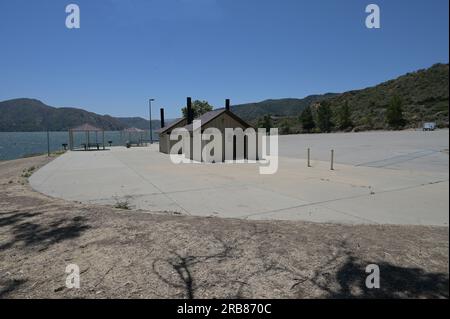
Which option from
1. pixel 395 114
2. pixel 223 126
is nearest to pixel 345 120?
pixel 395 114

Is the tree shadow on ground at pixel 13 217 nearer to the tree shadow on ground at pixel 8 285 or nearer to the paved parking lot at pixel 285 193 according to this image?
the paved parking lot at pixel 285 193

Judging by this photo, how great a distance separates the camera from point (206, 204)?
7605 millimetres

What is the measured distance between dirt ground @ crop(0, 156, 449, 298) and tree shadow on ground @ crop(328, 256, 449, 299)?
1 centimetres

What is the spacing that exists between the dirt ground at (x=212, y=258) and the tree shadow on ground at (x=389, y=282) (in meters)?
0.01

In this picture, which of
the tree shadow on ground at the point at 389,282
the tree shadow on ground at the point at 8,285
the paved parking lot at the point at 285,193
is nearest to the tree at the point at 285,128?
the paved parking lot at the point at 285,193

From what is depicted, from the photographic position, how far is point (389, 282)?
3.35 meters

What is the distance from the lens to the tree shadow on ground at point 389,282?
3.10 meters

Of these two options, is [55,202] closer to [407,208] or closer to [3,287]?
[3,287]

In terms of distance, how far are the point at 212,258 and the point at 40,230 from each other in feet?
11.3

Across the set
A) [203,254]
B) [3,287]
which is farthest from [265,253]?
[3,287]

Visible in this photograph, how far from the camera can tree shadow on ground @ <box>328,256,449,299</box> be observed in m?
3.10

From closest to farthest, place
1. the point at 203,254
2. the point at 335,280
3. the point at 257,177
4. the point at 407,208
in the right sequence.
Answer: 1. the point at 335,280
2. the point at 203,254
3. the point at 407,208
4. the point at 257,177
